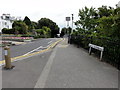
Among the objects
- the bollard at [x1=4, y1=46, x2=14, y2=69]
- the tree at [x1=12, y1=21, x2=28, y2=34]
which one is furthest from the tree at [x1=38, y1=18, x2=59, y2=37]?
the bollard at [x1=4, y1=46, x2=14, y2=69]

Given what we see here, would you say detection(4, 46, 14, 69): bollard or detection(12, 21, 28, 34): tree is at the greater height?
detection(12, 21, 28, 34): tree

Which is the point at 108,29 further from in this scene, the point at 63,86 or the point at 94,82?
the point at 63,86

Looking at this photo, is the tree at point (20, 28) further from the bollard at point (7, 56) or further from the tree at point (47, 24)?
the bollard at point (7, 56)

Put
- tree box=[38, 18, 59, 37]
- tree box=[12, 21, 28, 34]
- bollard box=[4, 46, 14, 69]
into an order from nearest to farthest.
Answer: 1. bollard box=[4, 46, 14, 69]
2. tree box=[12, 21, 28, 34]
3. tree box=[38, 18, 59, 37]

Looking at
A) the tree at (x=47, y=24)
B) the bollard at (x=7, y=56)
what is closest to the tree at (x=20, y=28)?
the tree at (x=47, y=24)

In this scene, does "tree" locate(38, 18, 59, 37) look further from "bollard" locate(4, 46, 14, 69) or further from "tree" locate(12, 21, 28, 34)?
"bollard" locate(4, 46, 14, 69)

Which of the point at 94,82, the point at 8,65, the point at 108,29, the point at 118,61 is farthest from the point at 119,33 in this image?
the point at 8,65

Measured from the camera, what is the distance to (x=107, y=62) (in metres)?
5.96

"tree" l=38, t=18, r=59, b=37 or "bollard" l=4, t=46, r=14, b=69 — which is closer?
"bollard" l=4, t=46, r=14, b=69

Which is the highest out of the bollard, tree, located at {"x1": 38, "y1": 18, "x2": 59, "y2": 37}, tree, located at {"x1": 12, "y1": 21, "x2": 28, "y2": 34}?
tree, located at {"x1": 38, "y1": 18, "x2": 59, "y2": 37}

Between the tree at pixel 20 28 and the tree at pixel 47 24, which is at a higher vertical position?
the tree at pixel 47 24

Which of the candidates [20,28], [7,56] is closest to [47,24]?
[20,28]

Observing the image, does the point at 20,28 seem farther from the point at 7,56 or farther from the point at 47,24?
the point at 47,24

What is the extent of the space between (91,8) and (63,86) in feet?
33.3
